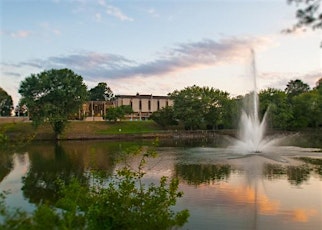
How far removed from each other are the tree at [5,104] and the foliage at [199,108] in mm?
41589

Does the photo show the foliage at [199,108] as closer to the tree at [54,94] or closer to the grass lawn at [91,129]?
the grass lawn at [91,129]

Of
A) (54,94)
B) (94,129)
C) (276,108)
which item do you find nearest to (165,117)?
(94,129)

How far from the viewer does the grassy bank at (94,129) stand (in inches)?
2410

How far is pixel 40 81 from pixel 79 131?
35.6ft

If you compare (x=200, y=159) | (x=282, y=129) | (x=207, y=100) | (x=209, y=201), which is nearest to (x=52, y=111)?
(x=207, y=100)

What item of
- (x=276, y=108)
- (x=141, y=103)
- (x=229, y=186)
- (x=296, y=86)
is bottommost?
(x=229, y=186)

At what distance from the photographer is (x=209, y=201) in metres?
15.7

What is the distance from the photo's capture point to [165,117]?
243 ft

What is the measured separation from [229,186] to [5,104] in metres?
83.7

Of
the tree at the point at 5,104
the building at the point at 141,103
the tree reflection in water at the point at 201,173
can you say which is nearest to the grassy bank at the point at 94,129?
the building at the point at 141,103

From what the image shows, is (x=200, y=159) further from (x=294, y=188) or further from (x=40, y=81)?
(x=40, y=81)

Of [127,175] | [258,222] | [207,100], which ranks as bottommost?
[258,222]

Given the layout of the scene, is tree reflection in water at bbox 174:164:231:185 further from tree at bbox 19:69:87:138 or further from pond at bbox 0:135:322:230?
tree at bbox 19:69:87:138

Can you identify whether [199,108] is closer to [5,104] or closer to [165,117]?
[165,117]
